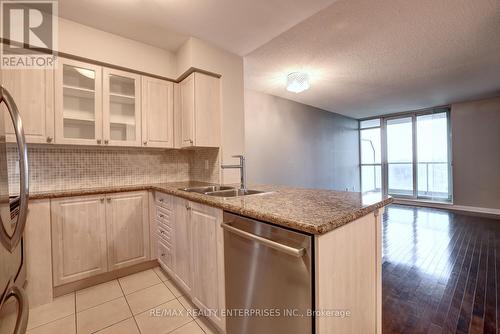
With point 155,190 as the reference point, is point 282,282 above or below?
below

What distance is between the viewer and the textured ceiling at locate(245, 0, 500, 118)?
77.2 inches

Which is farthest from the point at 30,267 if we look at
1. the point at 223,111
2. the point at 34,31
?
the point at 223,111

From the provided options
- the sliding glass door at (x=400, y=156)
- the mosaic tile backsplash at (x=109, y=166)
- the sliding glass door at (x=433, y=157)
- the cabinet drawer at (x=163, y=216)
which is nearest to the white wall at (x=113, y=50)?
the mosaic tile backsplash at (x=109, y=166)

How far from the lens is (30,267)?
166 cm

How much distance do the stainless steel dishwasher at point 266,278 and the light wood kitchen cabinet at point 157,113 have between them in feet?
5.48

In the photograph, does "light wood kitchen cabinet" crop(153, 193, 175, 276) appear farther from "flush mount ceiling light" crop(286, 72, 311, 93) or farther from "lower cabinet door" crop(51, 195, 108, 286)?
"flush mount ceiling light" crop(286, 72, 311, 93)

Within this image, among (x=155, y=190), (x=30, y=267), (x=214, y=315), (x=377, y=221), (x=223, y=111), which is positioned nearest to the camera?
(x=377, y=221)

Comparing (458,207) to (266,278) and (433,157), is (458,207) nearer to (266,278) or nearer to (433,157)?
(433,157)

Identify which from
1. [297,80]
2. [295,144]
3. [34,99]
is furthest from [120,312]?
[295,144]

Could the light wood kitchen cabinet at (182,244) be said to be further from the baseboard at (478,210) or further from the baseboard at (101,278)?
the baseboard at (478,210)

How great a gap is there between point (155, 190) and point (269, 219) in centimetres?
171

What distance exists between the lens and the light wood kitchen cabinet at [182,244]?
163cm

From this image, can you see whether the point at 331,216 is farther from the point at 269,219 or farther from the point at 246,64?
the point at 246,64

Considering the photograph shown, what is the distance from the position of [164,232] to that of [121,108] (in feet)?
4.75
